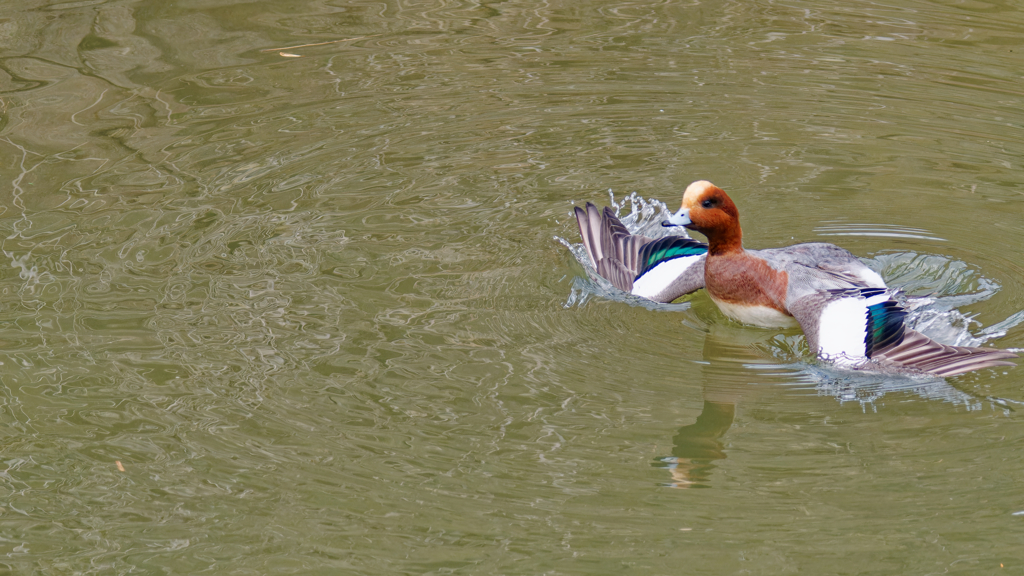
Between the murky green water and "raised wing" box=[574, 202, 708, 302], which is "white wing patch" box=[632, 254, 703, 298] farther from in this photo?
the murky green water

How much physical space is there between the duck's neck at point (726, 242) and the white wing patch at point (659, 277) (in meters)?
0.40

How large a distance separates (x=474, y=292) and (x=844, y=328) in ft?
6.77

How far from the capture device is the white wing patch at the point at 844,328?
211 inches

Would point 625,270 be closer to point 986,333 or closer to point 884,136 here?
point 986,333

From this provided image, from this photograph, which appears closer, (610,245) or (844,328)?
(844,328)

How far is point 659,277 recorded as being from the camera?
6359mm

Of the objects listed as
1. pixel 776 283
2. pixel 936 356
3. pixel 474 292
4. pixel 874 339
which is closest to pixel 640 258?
pixel 776 283

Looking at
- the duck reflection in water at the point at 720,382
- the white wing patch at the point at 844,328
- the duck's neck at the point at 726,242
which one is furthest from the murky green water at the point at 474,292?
the duck's neck at the point at 726,242

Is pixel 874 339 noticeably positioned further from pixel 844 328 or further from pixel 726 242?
pixel 726 242

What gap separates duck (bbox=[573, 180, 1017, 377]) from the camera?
209 inches

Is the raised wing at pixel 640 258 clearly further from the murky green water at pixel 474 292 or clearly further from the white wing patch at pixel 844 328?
the white wing patch at pixel 844 328

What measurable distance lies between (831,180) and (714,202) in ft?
6.58

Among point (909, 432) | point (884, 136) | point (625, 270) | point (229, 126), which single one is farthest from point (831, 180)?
point (229, 126)

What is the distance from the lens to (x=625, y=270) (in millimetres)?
6449
